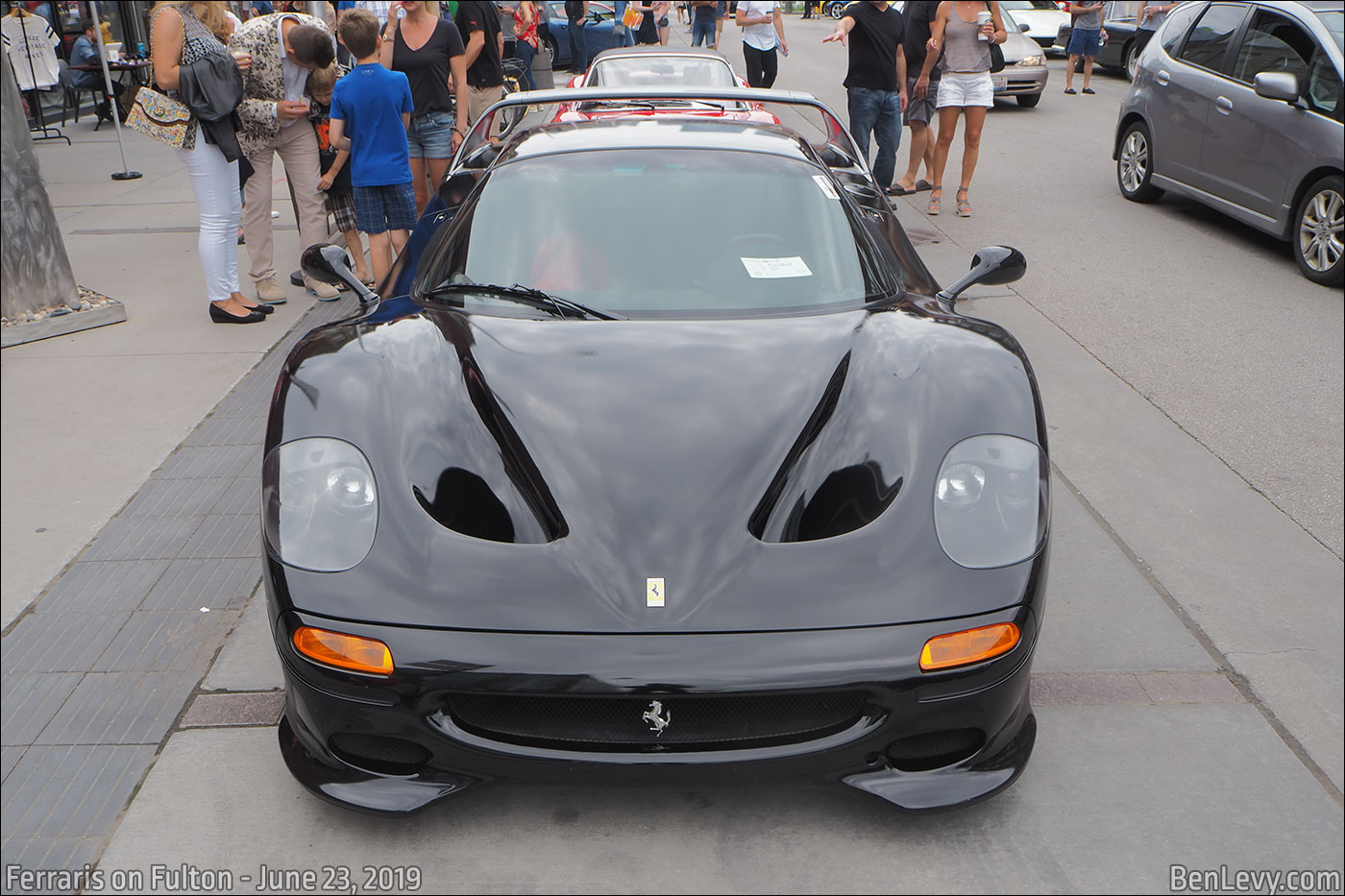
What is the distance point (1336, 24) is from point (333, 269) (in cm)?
721

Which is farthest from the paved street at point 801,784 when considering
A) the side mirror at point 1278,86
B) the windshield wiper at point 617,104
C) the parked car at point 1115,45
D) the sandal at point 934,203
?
the parked car at point 1115,45

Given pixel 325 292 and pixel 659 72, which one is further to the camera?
pixel 659 72

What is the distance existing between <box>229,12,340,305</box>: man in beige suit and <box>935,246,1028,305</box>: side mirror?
4.49m

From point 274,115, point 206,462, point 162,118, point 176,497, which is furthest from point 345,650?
point 274,115

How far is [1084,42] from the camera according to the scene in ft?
53.9

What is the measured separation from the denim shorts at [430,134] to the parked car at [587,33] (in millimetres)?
11867

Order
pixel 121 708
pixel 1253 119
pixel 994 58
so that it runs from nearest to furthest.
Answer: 1. pixel 121 708
2. pixel 1253 119
3. pixel 994 58

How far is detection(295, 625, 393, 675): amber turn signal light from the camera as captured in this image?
233cm

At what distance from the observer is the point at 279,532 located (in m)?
2.55

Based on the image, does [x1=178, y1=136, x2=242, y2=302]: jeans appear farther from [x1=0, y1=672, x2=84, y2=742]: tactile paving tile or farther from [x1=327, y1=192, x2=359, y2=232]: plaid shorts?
[x1=0, y1=672, x2=84, y2=742]: tactile paving tile

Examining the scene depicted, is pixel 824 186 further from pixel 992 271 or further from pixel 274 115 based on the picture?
pixel 274 115

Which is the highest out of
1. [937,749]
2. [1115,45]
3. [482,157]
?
[482,157]

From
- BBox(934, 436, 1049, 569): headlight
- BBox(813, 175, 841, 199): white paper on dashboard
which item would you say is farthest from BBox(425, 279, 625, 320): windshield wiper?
BBox(934, 436, 1049, 569): headlight

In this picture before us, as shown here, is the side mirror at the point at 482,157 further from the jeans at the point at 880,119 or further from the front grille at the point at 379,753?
the jeans at the point at 880,119
